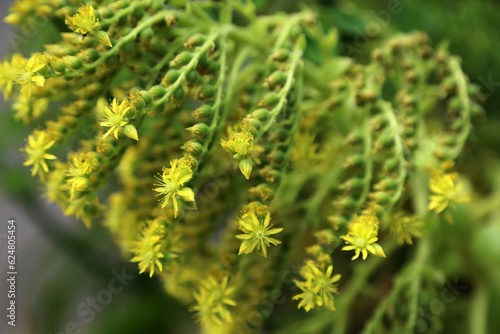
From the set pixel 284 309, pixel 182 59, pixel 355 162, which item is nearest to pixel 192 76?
pixel 182 59

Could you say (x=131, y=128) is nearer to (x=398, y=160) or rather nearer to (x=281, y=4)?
(x=398, y=160)

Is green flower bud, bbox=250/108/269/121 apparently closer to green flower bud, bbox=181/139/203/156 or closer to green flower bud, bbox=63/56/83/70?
green flower bud, bbox=181/139/203/156

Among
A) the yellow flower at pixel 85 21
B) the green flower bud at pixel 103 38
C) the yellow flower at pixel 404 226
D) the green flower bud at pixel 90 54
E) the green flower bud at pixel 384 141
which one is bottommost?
the yellow flower at pixel 404 226

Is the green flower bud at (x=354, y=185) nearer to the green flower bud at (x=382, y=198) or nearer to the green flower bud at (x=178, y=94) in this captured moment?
the green flower bud at (x=382, y=198)

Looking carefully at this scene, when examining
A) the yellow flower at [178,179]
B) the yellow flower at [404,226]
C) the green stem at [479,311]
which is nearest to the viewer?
the yellow flower at [178,179]

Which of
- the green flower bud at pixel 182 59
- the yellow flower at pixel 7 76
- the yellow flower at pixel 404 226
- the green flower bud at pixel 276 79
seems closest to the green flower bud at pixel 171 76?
the green flower bud at pixel 182 59

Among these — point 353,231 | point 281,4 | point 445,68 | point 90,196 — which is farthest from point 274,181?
point 281,4

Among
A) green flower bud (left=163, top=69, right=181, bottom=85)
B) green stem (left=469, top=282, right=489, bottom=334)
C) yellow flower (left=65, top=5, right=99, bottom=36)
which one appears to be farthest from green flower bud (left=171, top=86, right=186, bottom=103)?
green stem (left=469, top=282, right=489, bottom=334)
